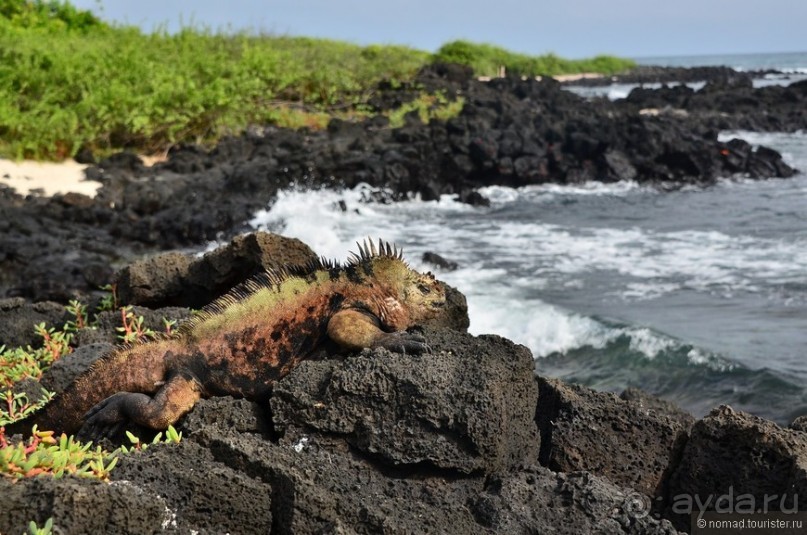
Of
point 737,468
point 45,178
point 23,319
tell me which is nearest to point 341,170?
point 45,178

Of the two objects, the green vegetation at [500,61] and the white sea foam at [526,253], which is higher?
the green vegetation at [500,61]

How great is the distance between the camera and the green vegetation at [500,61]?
48.2 m

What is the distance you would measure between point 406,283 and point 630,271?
8.68 metres

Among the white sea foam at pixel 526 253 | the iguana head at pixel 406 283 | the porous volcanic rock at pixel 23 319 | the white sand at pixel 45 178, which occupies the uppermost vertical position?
the iguana head at pixel 406 283

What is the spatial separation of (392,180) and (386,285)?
14065 mm

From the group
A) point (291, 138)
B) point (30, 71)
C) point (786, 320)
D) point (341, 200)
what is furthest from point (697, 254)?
point (30, 71)

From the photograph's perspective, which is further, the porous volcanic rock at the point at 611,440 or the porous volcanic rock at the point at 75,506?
the porous volcanic rock at the point at 611,440

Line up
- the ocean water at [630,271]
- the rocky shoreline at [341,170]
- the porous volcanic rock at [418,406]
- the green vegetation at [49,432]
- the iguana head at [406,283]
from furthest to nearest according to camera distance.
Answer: the rocky shoreline at [341,170] < the ocean water at [630,271] < the iguana head at [406,283] < the porous volcanic rock at [418,406] < the green vegetation at [49,432]

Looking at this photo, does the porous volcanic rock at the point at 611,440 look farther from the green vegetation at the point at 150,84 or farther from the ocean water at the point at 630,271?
the green vegetation at the point at 150,84

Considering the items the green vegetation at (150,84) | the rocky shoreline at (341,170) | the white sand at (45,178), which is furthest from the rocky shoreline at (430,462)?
the green vegetation at (150,84)

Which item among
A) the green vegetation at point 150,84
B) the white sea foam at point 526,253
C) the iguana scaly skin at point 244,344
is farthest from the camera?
the green vegetation at point 150,84

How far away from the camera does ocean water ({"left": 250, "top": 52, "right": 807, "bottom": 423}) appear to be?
7.86m

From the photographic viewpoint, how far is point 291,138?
19000 mm

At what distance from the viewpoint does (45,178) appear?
15070mm
